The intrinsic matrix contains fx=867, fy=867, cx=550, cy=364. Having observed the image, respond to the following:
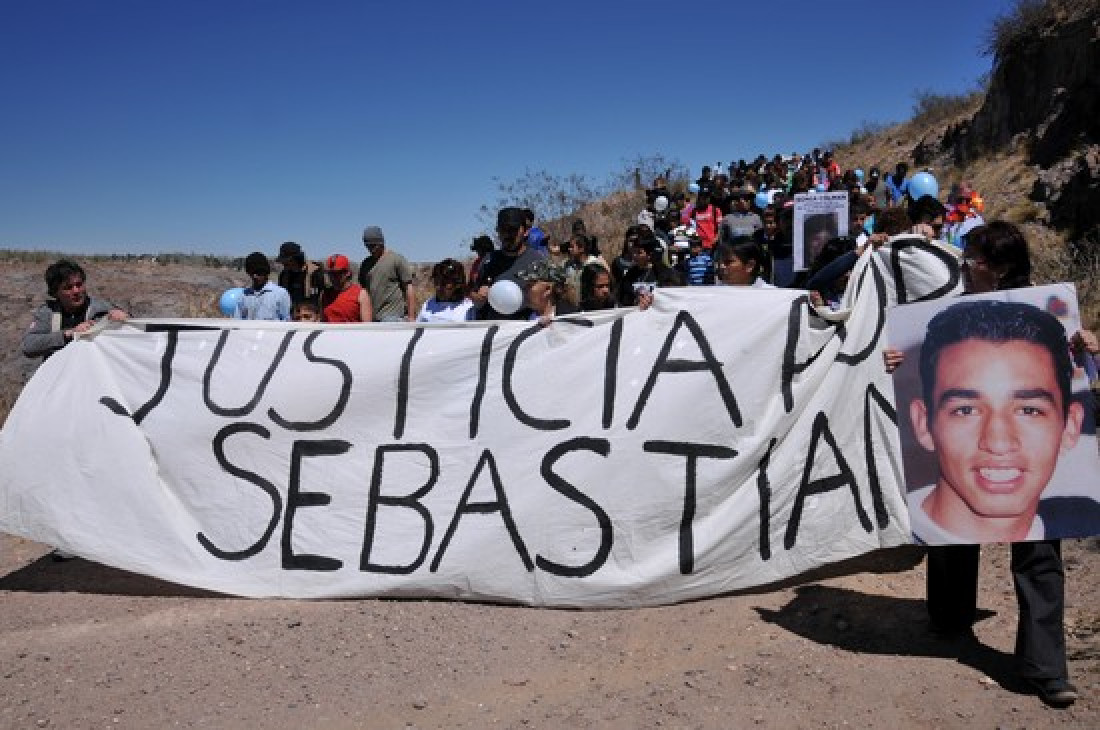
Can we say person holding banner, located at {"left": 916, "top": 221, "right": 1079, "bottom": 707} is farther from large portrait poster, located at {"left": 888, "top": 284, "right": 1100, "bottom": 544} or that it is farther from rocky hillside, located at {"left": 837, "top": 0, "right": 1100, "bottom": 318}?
rocky hillside, located at {"left": 837, "top": 0, "right": 1100, "bottom": 318}

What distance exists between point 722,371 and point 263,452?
2.51 meters

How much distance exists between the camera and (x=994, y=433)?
11.4 feet

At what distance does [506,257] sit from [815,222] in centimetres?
213

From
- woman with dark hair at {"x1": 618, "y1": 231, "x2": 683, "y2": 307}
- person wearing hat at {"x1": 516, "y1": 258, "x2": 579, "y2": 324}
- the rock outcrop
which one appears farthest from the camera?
the rock outcrop

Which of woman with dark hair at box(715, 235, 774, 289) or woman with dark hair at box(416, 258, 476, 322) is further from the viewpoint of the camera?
woman with dark hair at box(416, 258, 476, 322)

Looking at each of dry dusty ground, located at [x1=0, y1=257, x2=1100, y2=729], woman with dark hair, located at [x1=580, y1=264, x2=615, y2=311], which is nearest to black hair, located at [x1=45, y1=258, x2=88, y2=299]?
dry dusty ground, located at [x1=0, y1=257, x2=1100, y2=729]

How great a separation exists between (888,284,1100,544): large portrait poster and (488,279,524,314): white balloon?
229cm

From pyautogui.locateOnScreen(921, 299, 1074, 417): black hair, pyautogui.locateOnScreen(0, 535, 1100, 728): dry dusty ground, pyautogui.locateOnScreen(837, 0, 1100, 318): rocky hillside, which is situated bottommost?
pyautogui.locateOnScreen(0, 535, 1100, 728): dry dusty ground

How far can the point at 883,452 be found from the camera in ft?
13.9

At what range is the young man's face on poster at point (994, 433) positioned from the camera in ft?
11.1

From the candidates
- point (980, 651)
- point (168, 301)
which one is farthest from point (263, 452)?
point (168, 301)

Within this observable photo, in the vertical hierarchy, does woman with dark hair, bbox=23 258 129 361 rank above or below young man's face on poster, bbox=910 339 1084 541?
above

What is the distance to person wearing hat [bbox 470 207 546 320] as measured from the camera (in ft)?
19.6

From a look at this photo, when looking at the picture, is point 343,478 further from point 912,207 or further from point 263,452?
point 912,207
